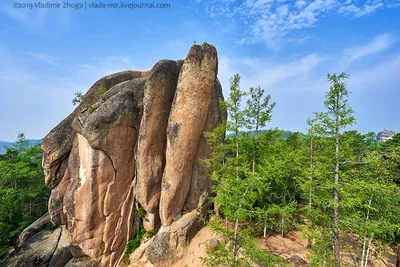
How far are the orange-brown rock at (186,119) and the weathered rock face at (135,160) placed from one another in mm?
72

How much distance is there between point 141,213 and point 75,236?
17.2 feet

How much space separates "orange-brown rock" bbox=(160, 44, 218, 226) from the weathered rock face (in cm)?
7

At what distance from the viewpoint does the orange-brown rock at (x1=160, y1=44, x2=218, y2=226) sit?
15.2 m

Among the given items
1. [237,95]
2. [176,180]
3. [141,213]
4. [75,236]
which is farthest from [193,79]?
[75,236]

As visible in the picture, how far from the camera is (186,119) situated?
50.7 feet

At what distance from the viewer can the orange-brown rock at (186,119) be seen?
1523 cm

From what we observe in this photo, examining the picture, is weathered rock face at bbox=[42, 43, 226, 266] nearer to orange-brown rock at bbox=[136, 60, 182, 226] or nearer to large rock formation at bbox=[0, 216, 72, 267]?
orange-brown rock at bbox=[136, 60, 182, 226]

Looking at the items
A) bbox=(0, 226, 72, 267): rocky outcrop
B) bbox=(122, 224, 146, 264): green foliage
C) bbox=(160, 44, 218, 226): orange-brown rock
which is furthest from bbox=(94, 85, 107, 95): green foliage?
bbox=(0, 226, 72, 267): rocky outcrop

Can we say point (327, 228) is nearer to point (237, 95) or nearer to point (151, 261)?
point (237, 95)

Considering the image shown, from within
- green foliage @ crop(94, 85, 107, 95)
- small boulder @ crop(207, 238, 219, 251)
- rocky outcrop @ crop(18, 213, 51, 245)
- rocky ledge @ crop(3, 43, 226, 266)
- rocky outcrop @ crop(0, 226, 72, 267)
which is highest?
green foliage @ crop(94, 85, 107, 95)

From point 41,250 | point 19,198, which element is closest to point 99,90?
point 41,250

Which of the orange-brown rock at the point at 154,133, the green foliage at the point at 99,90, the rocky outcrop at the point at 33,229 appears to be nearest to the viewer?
the orange-brown rock at the point at 154,133

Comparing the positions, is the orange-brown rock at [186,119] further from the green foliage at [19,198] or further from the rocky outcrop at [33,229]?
the green foliage at [19,198]

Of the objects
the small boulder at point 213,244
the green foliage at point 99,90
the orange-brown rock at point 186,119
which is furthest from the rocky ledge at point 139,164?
the small boulder at point 213,244
